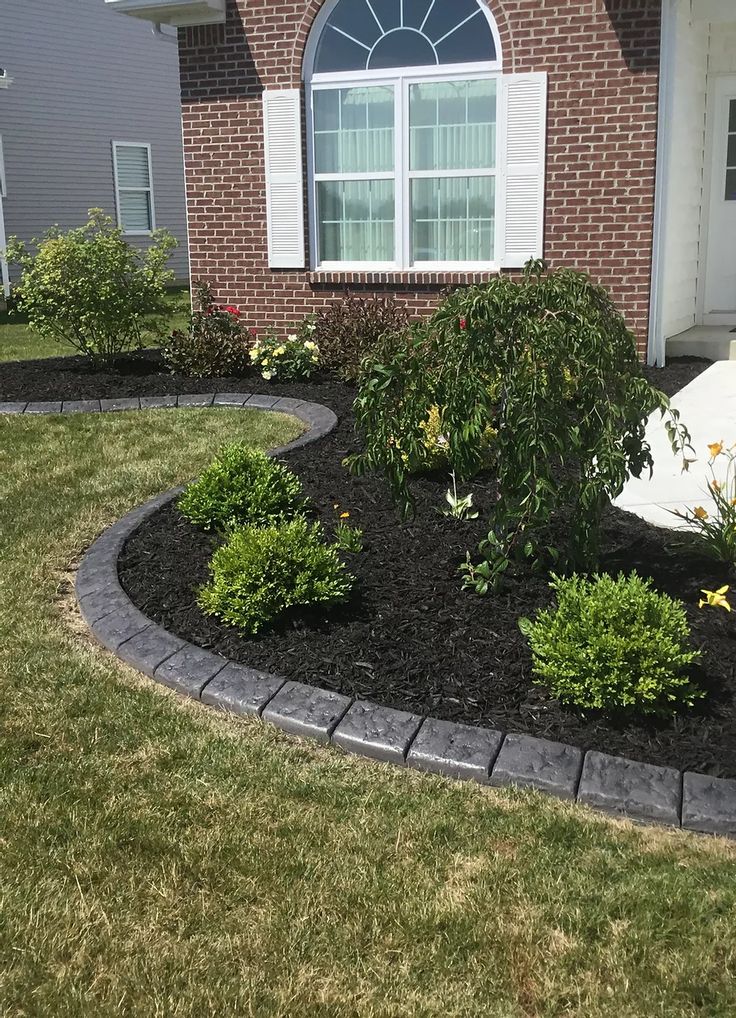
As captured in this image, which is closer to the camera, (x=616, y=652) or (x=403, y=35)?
(x=616, y=652)

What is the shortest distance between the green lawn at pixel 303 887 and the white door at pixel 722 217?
8572 mm

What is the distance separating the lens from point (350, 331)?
28.7ft

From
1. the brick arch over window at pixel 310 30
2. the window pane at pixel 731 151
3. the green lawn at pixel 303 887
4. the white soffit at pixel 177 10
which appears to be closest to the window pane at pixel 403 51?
the brick arch over window at pixel 310 30

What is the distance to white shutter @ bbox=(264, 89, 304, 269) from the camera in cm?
970

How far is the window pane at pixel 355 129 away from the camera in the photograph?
9.56 m

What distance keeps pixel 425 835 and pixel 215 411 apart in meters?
5.41

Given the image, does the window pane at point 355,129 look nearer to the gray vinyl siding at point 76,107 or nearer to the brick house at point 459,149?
the brick house at point 459,149

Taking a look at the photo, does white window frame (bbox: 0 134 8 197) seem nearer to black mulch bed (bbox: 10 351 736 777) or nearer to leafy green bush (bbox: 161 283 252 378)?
leafy green bush (bbox: 161 283 252 378)

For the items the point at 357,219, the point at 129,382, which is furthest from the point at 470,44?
the point at 129,382

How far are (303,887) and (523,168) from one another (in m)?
7.70

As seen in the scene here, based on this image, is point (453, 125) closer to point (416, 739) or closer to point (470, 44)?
point (470, 44)

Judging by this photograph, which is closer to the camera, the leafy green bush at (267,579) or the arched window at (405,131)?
the leafy green bush at (267,579)

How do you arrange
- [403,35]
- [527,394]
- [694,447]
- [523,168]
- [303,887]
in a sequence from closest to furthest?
1. [303,887]
2. [527,394]
3. [694,447]
4. [523,168]
5. [403,35]

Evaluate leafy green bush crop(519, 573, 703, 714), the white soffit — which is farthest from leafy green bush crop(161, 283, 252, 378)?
leafy green bush crop(519, 573, 703, 714)
